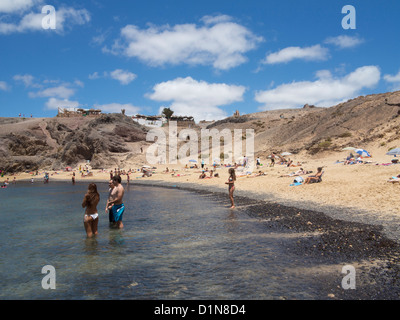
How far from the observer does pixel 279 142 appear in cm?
5356

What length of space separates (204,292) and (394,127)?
1447 inches

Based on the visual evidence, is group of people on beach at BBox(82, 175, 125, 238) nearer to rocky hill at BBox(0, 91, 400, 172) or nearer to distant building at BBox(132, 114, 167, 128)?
rocky hill at BBox(0, 91, 400, 172)

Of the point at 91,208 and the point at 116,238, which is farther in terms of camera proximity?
the point at 116,238

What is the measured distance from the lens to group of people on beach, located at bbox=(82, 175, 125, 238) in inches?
339

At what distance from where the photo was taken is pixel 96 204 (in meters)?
8.86

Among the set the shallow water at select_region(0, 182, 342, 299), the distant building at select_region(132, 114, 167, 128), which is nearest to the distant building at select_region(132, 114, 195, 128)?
the distant building at select_region(132, 114, 167, 128)

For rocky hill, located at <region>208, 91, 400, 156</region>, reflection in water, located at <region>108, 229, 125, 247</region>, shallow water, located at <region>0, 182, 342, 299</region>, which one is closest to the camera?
shallow water, located at <region>0, 182, 342, 299</region>

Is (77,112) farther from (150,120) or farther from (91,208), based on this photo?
(91,208)

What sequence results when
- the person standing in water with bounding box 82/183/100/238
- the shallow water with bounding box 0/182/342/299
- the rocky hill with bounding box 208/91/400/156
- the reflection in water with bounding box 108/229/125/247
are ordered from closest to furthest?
the shallow water with bounding box 0/182/342/299, the reflection in water with bounding box 108/229/125/247, the person standing in water with bounding box 82/183/100/238, the rocky hill with bounding box 208/91/400/156

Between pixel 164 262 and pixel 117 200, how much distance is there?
3841mm

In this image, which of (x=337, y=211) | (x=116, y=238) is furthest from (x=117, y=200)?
(x=337, y=211)

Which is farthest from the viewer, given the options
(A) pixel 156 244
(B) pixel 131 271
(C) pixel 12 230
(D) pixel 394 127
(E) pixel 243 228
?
(D) pixel 394 127

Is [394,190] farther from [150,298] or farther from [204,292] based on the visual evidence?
[150,298]

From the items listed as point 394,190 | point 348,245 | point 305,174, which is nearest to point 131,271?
point 348,245
